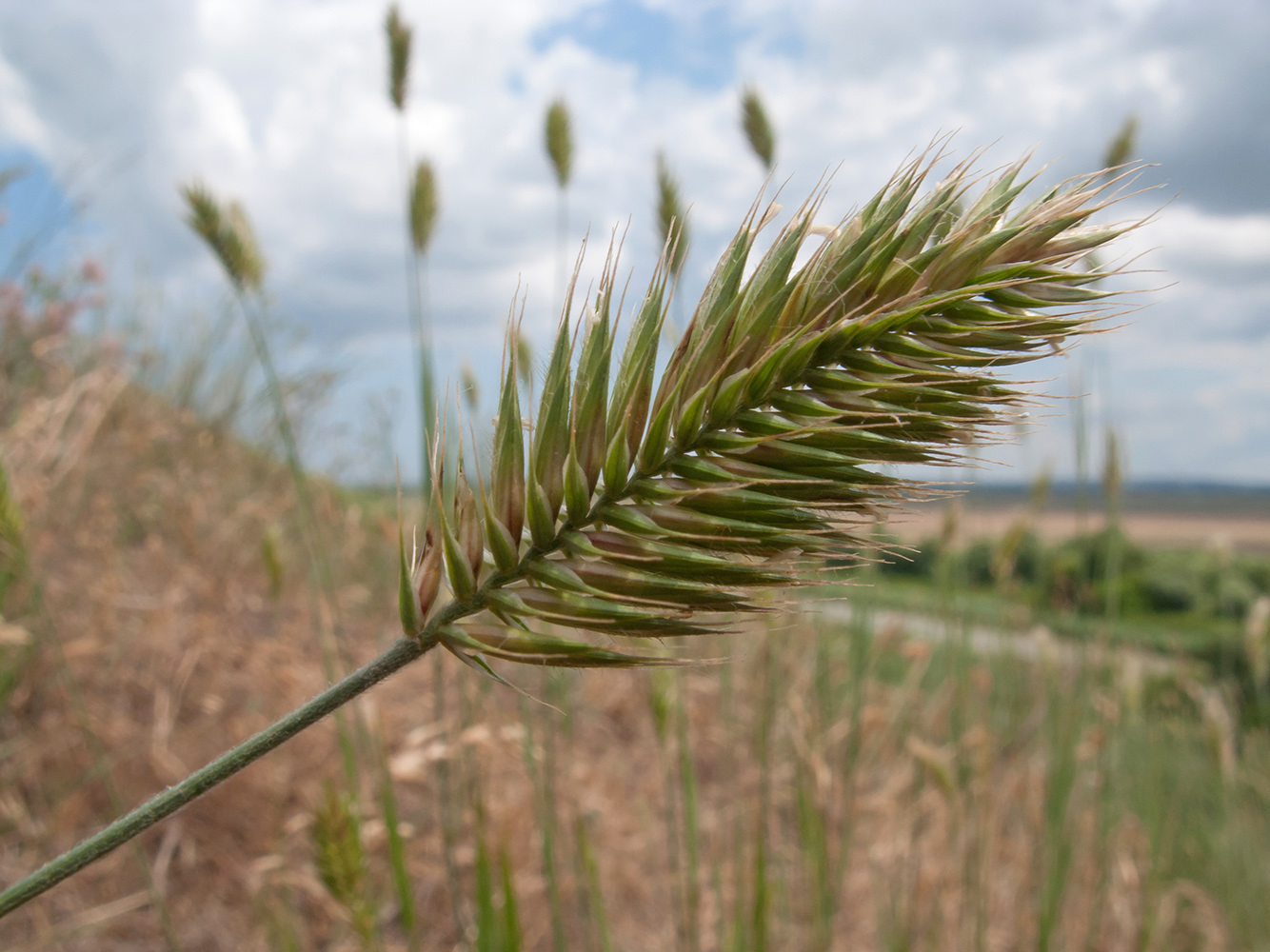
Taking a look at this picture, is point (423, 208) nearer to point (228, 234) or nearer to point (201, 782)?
point (228, 234)

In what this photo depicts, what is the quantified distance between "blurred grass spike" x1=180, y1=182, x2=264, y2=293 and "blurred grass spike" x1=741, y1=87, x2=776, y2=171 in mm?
1684

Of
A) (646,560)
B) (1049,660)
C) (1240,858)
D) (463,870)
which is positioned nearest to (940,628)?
(1049,660)

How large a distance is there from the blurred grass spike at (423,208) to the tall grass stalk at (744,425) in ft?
5.39

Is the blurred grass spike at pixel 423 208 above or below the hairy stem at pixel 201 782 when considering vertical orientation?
above

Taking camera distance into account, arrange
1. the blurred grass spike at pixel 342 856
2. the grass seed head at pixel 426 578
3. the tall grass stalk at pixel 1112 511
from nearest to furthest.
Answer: the grass seed head at pixel 426 578 < the blurred grass spike at pixel 342 856 < the tall grass stalk at pixel 1112 511

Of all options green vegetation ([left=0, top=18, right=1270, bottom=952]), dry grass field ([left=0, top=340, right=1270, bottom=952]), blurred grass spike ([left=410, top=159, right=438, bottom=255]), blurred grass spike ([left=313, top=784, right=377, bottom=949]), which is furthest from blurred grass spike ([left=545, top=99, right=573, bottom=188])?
blurred grass spike ([left=313, top=784, right=377, bottom=949])

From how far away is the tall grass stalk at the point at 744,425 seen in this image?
81cm

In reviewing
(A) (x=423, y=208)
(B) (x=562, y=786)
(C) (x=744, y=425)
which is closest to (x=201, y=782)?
(C) (x=744, y=425)

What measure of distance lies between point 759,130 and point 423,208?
4.10 ft

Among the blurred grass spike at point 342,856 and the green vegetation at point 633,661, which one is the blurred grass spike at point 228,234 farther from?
the blurred grass spike at point 342,856

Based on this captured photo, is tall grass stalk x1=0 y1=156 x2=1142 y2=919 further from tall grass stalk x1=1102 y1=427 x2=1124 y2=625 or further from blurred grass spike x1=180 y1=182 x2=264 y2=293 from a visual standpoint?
tall grass stalk x1=1102 y1=427 x2=1124 y2=625

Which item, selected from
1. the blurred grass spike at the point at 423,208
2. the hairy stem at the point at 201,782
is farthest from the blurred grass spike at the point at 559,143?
the hairy stem at the point at 201,782

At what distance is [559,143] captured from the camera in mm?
2686

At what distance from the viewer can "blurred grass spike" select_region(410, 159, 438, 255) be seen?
2348 mm
